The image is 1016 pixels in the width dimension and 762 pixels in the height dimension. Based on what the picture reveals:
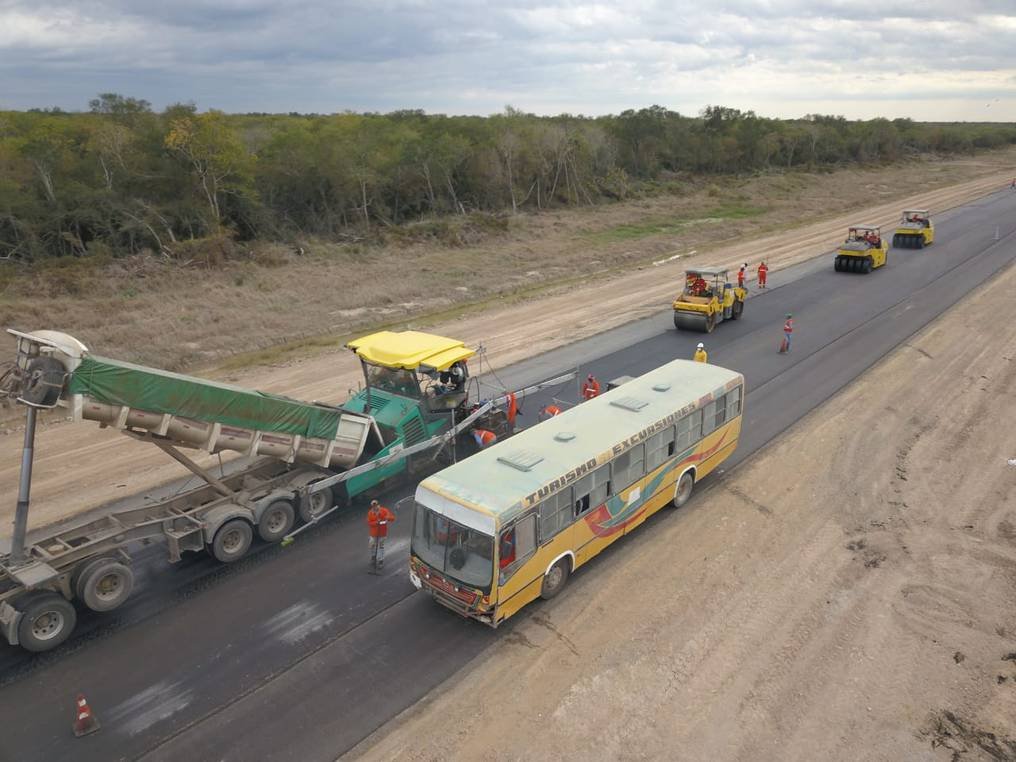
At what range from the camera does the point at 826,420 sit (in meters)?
19.5

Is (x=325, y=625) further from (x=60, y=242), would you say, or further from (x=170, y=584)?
(x=60, y=242)

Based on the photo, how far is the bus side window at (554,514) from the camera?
11.3m

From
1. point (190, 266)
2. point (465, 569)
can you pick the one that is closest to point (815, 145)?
point (190, 266)

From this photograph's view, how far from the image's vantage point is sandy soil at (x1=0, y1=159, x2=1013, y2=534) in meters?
17.0

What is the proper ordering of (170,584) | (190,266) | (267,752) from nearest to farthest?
(267,752)
(170,584)
(190,266)

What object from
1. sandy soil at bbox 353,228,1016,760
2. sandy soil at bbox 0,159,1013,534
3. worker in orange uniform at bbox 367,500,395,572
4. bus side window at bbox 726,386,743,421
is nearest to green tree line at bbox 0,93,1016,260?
sandy soil at bbox 0,159,1013,534

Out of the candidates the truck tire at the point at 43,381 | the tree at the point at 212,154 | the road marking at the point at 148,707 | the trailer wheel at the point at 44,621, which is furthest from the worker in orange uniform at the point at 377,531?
the tree at the point at 212,154

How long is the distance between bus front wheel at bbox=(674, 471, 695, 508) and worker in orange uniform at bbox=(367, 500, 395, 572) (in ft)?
20.2

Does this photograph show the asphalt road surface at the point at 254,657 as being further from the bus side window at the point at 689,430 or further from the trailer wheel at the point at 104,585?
the bus side window at the point at 689,430

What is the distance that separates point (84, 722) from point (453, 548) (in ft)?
18.2

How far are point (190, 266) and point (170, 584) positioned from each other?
31.3 m

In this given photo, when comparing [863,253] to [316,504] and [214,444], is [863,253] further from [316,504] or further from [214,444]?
[214,444]

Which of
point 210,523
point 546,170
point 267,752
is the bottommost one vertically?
point 267,752

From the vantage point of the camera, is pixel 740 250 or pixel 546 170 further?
pixel 546 170
